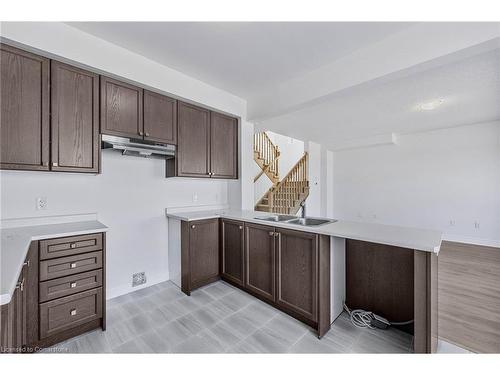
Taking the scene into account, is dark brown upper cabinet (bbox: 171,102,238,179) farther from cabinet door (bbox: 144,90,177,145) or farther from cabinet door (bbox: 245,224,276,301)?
cabinet door (bbox: 245,224,276,301)

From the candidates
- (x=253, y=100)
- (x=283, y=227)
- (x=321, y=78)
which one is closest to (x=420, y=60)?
(x=321, y=78)

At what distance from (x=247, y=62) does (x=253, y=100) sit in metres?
0.88

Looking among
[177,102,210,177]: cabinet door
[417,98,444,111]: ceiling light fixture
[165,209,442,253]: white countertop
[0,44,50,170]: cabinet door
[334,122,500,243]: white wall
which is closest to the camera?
[165,209,442,253]: white countertop

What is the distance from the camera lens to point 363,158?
615 cm

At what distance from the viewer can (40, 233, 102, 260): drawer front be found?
5.43ft

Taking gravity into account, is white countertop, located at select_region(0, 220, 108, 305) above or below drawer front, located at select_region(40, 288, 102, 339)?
above

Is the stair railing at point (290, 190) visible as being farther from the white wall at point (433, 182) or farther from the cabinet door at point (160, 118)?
the cabinet door at point (160, 118)

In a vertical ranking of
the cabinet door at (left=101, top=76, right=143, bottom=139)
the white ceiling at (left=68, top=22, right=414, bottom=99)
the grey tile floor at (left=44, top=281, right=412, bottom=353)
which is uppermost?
the white ceiling at (left=68, top=22, right=414, bottom=99)

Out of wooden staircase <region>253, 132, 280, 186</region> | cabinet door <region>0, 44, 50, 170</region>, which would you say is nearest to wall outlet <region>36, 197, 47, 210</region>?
cabinet door <region>0, 44, 50, 170</region>

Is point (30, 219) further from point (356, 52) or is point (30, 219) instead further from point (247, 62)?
point (356, 52)

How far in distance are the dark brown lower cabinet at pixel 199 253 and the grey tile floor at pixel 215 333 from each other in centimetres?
26

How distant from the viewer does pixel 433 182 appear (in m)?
5.11

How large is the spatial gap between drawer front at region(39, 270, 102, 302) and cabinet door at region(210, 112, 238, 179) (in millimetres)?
1686

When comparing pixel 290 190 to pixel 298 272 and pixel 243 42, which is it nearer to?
pixel 298 272
